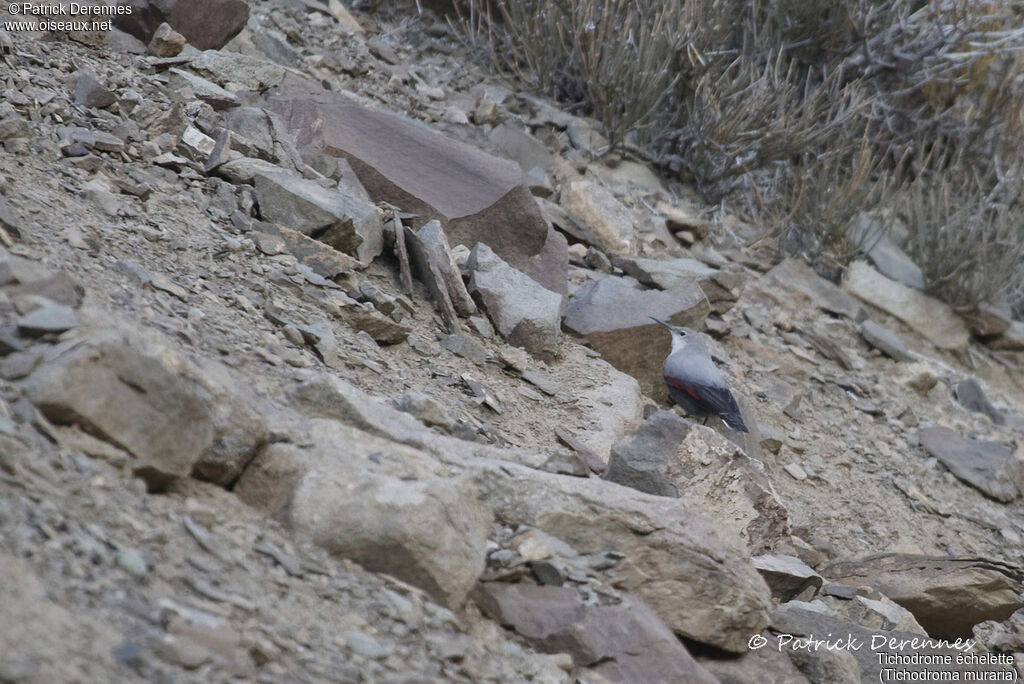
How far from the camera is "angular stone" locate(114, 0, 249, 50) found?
4.62 meters

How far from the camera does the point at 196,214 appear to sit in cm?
354

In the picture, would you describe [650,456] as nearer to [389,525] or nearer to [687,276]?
[389,525]

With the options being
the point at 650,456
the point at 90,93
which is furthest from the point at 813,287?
the point at 90,93

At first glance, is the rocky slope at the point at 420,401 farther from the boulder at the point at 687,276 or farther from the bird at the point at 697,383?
the bird at the point at 697,383

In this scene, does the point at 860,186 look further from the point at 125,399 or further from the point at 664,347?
the point at 125,399

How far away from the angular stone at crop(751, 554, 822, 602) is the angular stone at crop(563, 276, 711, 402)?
128 cm

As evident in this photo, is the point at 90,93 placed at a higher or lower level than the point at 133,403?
higher

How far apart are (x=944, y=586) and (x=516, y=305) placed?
2.00 meters

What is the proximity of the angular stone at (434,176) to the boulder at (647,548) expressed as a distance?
2.11m

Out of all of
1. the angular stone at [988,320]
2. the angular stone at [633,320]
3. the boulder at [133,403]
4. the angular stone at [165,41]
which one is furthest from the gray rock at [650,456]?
the angular stone at [988,320]

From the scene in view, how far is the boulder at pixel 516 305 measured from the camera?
4047mm

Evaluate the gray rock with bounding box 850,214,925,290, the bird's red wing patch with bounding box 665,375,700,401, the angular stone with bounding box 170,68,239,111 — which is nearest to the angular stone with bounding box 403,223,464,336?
the bird's red wing patch with bounding box 665,375,700,401

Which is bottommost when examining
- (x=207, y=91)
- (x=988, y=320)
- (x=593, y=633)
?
(x=988, y=320)

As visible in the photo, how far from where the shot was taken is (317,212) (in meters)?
3.74
